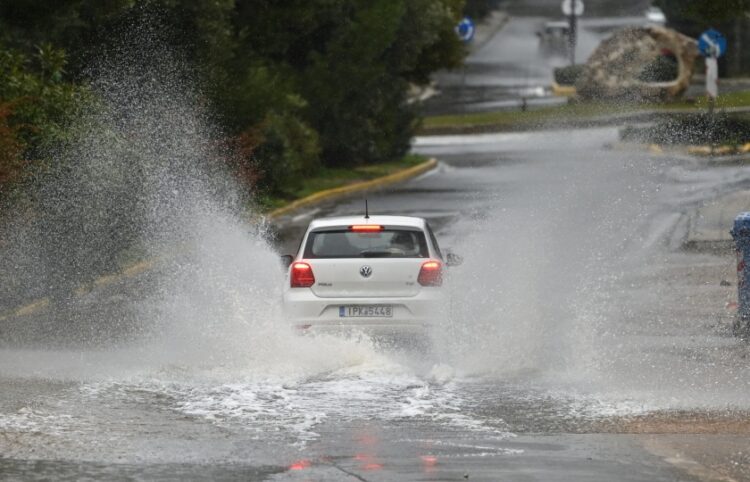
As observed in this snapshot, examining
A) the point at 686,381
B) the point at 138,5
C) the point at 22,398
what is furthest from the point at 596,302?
the point at 138,5

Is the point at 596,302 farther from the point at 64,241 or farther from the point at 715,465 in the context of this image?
the point at 715,465

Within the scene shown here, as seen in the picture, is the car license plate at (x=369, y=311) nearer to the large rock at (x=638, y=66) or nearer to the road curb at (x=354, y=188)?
the road curb at (x=354, y=188)

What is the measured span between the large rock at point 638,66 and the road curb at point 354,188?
10.4 metres

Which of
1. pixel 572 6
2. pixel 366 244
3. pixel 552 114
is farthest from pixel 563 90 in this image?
pixel 366 244

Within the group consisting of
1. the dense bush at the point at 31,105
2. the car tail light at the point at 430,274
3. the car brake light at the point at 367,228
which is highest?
the dense bush at the point at 31,105

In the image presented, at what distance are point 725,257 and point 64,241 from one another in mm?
9802

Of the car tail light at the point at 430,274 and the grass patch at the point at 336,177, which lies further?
the grass patch at the point at 336,177

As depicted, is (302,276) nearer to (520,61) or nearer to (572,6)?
(572,6)

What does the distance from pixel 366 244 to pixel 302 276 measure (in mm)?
751

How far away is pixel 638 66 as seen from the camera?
179 ft

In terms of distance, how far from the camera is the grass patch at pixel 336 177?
34312 millimetres

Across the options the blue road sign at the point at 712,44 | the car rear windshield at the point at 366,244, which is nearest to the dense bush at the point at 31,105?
the car rear windshield at the point at 366,244

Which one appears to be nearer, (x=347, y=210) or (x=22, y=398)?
(x=22, y=398)

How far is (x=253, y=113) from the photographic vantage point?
3194 centimetres
